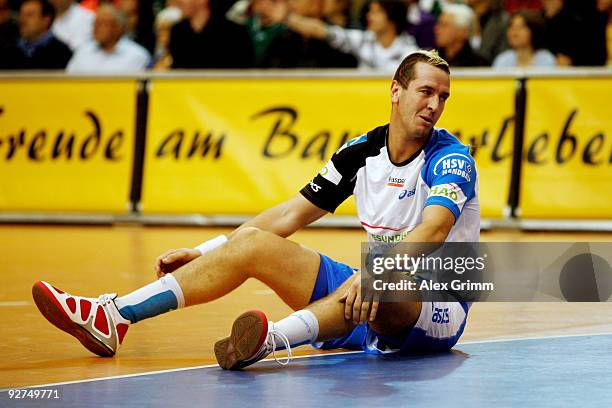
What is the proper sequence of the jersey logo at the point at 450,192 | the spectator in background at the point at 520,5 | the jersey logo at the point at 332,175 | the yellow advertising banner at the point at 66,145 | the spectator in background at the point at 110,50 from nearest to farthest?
1. the jersey logo at the point at 450,192
2. the jersey logo at the point at 332,175
3. the yellow advertising banner at the point at 66,145
4. the spectator in background at the point at 110,50
5. the spectator in background at the point at 520,5

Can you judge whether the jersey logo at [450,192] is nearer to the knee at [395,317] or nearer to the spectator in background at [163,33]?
the knee at [395,317]

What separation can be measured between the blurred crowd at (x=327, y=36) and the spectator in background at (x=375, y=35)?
0.01 metres

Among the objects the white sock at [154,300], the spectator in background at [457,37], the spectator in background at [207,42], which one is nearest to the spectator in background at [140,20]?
the spectator in background at [207,42]

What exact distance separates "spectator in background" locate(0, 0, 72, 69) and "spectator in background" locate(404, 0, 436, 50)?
14.3 ft

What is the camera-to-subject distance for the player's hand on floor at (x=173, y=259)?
6397 millimetres

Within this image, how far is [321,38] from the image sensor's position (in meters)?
14.7

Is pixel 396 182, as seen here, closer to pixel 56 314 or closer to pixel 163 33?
pixel 56 314

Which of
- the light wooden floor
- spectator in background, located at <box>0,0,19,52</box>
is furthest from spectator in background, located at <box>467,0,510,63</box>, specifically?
spectator in background, located at <box>0,0,19,52</box>

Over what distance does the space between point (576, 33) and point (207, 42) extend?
4.23 meters

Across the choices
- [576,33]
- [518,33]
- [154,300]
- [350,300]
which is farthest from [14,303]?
[576,33]

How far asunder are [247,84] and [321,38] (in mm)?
1091

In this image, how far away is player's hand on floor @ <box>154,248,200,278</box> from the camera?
6.40 metres

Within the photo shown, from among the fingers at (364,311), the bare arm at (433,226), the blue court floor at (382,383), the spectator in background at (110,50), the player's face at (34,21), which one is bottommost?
the blue court floor at (382,383)

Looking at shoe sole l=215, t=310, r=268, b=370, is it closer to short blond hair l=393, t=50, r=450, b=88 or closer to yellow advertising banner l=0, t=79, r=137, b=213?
short blond hair l=393, t=50, r=450, b=88
